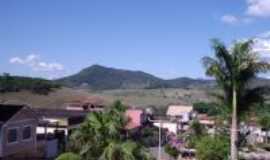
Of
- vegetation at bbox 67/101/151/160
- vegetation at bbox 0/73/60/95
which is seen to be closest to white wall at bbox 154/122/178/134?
vegetation at bbox 0/73/60/95

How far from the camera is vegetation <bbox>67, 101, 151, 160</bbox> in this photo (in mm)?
26594

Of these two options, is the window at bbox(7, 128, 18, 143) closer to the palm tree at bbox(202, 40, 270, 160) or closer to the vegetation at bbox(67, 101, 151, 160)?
the vegetation at bbox(67, 101, 151, 160)

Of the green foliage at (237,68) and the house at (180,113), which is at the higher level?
the green foliage at (237,68)

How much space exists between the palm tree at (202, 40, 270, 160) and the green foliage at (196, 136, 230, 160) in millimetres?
12631

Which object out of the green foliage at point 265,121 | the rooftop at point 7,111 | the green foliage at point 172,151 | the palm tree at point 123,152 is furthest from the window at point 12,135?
the green foliage at point 265,121

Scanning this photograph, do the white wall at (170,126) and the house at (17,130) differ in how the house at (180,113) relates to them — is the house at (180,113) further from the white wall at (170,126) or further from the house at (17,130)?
the house at (17,130)

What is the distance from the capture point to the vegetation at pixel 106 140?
2659 centimetres

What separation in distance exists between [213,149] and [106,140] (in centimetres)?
1911

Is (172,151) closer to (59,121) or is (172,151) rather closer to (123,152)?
(59,121)

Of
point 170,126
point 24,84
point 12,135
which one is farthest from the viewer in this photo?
point 24,84

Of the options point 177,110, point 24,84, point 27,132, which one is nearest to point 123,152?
point 27,132

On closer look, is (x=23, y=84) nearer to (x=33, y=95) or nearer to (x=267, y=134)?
(x=33, y=95)

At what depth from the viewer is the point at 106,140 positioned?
28078mm

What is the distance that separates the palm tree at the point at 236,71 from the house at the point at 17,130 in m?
19.1
